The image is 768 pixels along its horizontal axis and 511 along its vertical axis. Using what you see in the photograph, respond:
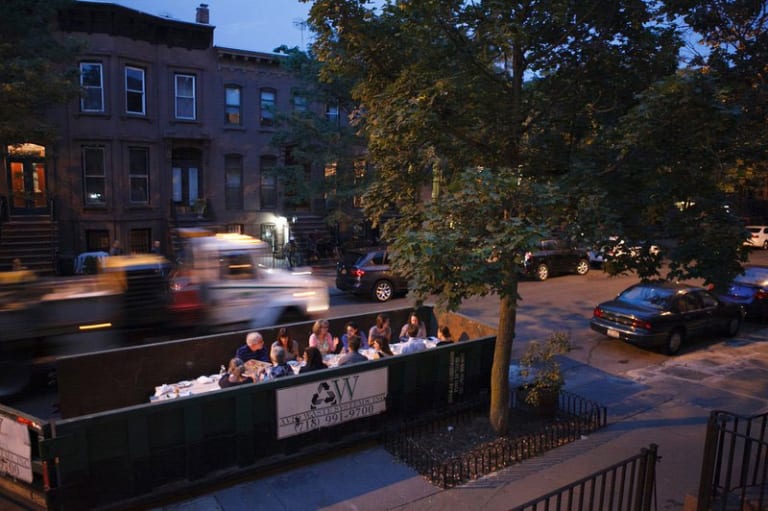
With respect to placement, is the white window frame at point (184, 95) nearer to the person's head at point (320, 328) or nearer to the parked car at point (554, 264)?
the parked car at point (554, 264)

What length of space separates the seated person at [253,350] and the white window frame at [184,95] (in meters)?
19.4

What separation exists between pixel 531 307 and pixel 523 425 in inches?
365

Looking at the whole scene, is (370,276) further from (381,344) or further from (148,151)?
(148,151)

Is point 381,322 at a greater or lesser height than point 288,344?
greater

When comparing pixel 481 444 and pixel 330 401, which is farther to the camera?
pixel 481 444

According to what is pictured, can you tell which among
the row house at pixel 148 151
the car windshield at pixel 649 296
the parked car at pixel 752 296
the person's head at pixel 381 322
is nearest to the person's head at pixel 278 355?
the person's head at pixel 381 322

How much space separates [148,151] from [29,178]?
4.71 m

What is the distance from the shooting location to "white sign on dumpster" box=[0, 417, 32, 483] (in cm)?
600

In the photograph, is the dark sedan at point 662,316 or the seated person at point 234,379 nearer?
the seated person at point 234,379

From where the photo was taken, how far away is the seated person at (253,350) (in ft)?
30.2

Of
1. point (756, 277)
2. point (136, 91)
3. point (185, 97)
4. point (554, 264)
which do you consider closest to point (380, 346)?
point (756, 277)

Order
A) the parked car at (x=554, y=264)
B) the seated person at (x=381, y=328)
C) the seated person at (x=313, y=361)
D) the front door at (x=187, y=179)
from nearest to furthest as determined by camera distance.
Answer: the seated person at (x=313, y=361) → the seated person at (x=381, y=328) → the parked car at (x=554, y=264) → the front door at (x=187, y=179)

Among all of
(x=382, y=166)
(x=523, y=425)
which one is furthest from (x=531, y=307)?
(x=382, y=166)

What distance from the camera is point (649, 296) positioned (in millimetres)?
13336
